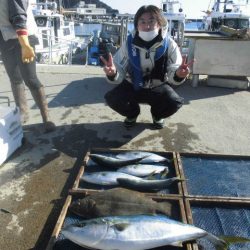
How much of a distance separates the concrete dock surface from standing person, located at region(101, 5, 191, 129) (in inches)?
17.0

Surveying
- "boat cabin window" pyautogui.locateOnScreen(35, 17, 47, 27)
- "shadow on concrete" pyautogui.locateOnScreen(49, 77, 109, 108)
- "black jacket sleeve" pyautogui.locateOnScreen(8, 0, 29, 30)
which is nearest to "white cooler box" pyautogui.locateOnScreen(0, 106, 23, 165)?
"black jacket sleeve" pyautogui.locateOnScreen(8, 0, 29, 30)

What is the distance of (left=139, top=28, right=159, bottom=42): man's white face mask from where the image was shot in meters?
3.98

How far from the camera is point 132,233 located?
2195mm

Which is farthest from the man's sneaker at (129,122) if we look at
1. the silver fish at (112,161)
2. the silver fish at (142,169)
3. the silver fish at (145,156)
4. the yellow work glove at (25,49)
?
the yellow work glove at (25,49)

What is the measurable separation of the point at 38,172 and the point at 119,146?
3.40 ft

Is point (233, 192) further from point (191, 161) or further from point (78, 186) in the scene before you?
point (78, 186)

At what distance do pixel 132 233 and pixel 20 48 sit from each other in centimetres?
273

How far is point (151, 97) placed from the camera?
4238 millimetres

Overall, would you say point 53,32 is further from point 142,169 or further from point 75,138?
point 142,169

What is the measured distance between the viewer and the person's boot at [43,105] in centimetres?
420

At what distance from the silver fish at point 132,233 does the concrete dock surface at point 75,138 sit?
17.9 inches

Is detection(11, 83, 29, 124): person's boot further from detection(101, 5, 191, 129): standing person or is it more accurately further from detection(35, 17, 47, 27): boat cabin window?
detection(35, 17, 47, 27): boat cabin window

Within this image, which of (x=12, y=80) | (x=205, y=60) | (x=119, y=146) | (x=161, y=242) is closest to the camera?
(x=161, y=242)

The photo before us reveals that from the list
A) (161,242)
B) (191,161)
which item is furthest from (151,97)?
(161,242)
